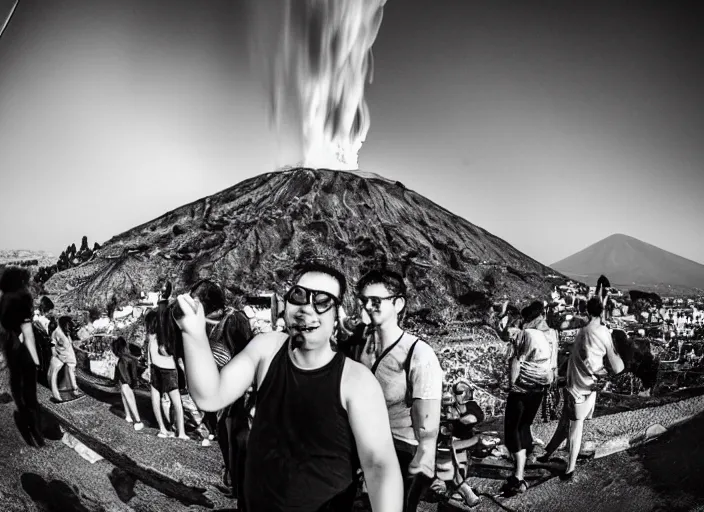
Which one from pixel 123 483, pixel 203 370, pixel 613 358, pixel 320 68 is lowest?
pixel 123 483

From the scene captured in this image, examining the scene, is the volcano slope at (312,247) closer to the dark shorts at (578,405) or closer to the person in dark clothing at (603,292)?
the person in dark clothing at (603,292)

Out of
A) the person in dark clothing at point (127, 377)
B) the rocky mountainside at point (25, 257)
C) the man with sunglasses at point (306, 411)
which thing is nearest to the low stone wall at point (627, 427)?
the man with sunglasses at point (306, 411)

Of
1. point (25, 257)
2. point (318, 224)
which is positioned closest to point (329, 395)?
point (318, 224)

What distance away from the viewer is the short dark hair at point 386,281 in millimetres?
3553

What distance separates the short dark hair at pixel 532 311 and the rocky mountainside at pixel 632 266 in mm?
449

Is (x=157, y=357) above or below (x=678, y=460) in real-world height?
above

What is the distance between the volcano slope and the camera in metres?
3.77

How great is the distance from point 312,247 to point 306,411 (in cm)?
123

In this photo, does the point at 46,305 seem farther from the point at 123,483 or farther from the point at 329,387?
the point at 329,387

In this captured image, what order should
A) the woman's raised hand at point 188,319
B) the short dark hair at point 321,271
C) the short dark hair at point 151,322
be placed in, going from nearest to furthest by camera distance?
the woman's raised hand at point 188,319 → the short dark hair at point 321,271 → the short dark hair at point 151,322

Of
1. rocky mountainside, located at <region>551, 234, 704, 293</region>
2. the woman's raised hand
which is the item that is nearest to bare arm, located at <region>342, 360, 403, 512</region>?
the woman's raised hand

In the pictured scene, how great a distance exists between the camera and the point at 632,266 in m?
4.11

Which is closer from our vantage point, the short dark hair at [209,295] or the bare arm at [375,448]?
the bare arm at [375,448]

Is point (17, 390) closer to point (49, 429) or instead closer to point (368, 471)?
point (49, 429)
